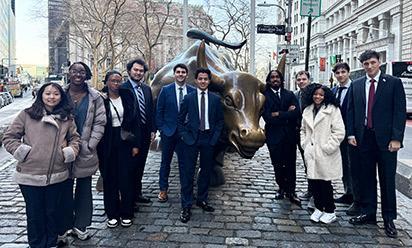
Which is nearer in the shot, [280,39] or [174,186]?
[174,186]

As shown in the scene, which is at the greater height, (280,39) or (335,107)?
(280,39)

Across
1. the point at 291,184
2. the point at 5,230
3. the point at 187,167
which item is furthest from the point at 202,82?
the point at 5,230

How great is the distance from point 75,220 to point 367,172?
3720mm

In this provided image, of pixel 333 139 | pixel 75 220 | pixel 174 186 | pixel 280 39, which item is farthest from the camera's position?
pixel 280 39

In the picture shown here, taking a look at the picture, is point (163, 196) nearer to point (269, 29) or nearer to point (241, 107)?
point (241, 107)

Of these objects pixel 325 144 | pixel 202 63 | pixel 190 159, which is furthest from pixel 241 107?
pixel 325 144

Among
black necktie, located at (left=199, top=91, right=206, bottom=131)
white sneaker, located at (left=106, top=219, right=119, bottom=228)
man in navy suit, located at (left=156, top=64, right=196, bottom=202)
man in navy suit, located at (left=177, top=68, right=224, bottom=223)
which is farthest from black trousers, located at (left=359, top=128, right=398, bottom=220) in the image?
white sneaker, located at (left=106, top=219, right=119, bottom=228)

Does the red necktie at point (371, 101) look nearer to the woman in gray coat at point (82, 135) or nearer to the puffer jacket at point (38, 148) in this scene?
the woman in gray coat at point (82, 135)

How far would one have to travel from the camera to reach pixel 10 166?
9.10 m

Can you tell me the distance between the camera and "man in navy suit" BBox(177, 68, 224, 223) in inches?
218

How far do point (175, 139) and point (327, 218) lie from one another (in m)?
2.38

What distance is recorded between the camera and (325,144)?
5.29 metres

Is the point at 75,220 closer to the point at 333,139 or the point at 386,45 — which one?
the point at 333,139

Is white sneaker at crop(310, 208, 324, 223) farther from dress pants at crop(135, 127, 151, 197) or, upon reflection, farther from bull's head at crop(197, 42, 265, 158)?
dress pants at crop(135, 127, 151, 197)
